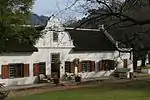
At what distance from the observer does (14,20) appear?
98.5 ft

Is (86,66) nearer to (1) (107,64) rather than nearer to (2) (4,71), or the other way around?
(1) (107,64)

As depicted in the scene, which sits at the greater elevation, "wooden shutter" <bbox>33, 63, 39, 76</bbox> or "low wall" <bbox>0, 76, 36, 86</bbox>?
"wooden shutter" <bbox>33, 63, 39, 76</bbox>

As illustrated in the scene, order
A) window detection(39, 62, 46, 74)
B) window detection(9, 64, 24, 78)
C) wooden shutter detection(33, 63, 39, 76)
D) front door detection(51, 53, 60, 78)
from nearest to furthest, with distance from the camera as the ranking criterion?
1. window detection(9, 64, 24, 78)
2. wooden shutter detection(33, 63, 39, 76)
3. window detection(39, 62, 46, 74)
4. front door detection(51, 53, 60, 78)

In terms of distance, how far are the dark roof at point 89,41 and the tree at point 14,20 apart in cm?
1389

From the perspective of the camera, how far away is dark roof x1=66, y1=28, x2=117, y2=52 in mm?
46047

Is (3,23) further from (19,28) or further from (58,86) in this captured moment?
(58,86)

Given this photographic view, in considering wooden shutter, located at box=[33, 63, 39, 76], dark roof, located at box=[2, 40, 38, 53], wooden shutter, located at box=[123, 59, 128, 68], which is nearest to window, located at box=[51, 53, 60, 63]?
wooden shutter, located at box=[33, 63, 39, 76]

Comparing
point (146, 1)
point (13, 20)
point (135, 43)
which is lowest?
point (135, 43)

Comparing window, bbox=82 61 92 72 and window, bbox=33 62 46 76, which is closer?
window, bbox=33 62 46 76

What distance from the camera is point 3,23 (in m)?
28.6

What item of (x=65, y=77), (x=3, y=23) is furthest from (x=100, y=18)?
(x=65, y=77)

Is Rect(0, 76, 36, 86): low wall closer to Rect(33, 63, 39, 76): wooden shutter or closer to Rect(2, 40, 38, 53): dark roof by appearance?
Rect(33, 63, 39, 76): wooden shutter

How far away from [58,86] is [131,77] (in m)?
12.6

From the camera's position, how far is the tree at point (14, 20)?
2905 cm
